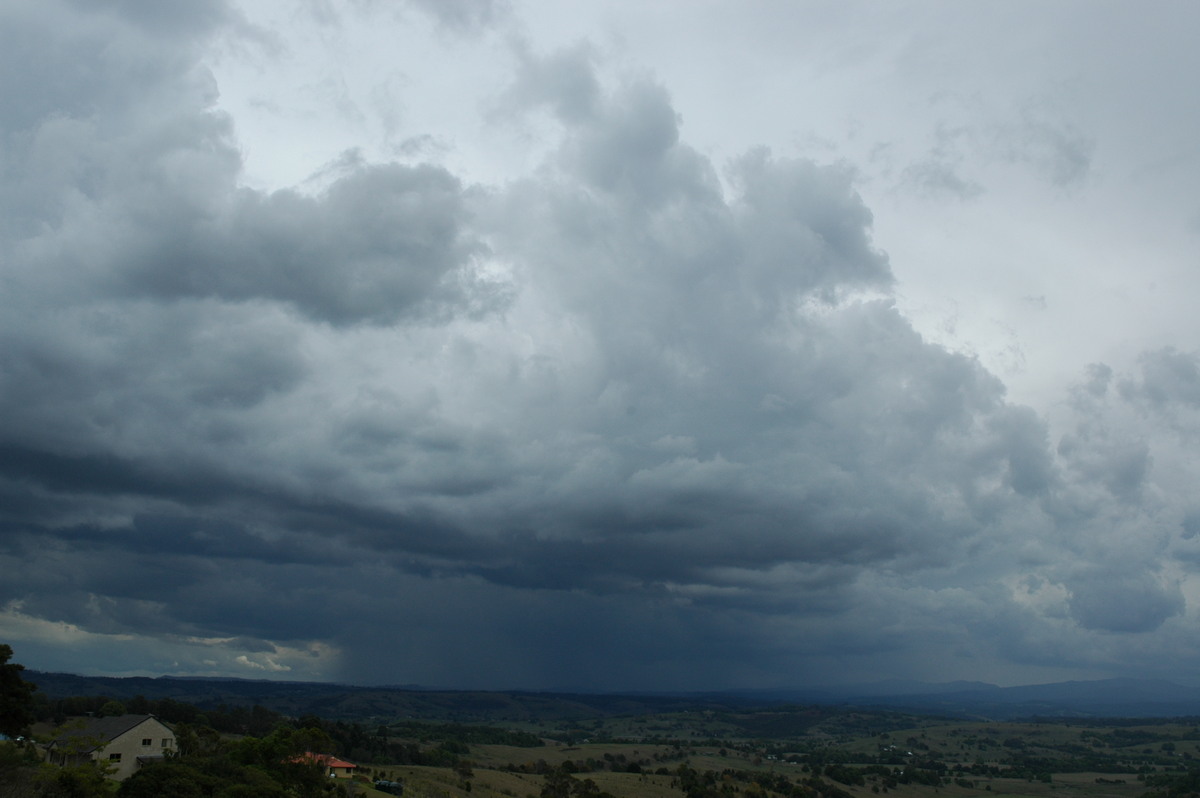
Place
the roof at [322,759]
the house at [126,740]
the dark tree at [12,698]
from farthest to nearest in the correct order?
the house at [126,740]
the roof at [322,759]
the dark tree at [12,698]

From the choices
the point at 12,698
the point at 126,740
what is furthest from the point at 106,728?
the point at 12,698

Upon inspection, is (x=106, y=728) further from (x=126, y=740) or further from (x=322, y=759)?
(x=322, y=759)

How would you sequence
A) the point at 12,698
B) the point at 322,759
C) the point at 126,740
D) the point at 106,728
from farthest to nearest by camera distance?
the point at 106,728 → the point at 126,740 → the point at 322,759 → the point at 12,698

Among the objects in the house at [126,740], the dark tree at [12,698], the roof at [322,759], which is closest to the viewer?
the dark tree at [12,698]

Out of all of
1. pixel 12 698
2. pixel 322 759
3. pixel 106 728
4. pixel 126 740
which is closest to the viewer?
pixel 12 698

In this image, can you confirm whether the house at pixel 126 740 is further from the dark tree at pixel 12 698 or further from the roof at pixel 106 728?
the dark tree at pixel 12 698

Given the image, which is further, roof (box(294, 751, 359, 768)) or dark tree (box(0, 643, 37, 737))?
roof (box(294, 751, 359, 768))

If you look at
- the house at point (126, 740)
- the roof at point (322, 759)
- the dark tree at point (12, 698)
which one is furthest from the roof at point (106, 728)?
the roof at point (322, 759)

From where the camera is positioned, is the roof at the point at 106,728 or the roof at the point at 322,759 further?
the roof at the point at 106,728

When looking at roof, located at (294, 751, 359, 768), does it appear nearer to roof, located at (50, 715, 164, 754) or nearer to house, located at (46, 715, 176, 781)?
house, located at (46, 715, 176, 781)

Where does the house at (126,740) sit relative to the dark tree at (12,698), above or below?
below

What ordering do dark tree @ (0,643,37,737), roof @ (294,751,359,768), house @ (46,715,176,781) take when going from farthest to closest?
house @ (46,715,176,781), roof @ (294,751,359,768), dark tree @ (0,643,37,737)

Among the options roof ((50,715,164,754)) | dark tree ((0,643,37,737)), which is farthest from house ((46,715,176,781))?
dark tree ((0,643,37,737))

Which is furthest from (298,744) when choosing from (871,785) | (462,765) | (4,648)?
(871,785)
